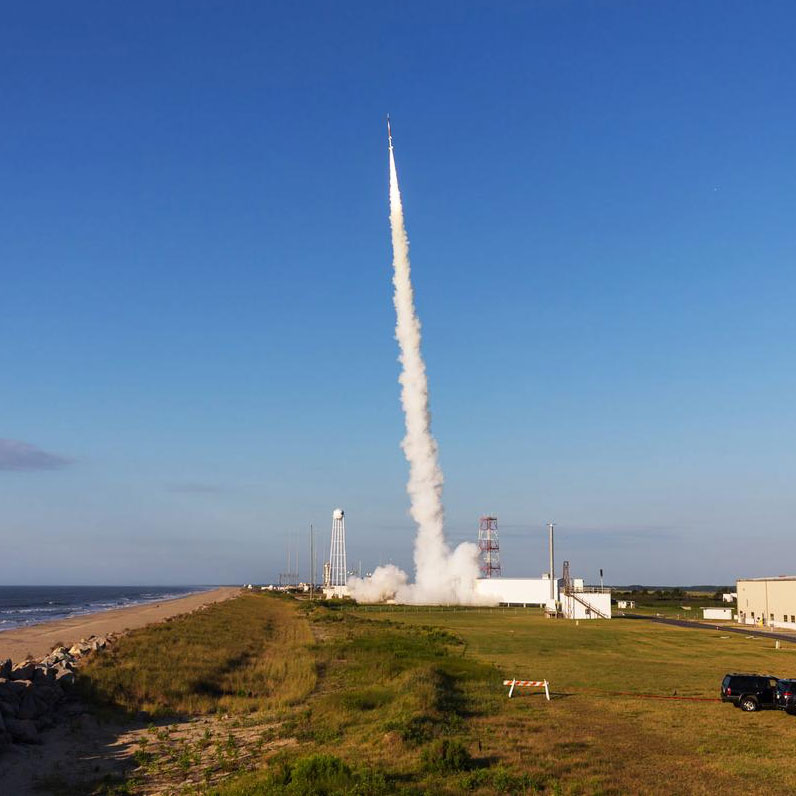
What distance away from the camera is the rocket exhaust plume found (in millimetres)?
78250

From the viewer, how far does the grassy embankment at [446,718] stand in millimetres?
18250

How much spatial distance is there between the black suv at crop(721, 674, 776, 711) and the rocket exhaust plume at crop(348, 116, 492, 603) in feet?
178

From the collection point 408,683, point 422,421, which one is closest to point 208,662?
point 408,683

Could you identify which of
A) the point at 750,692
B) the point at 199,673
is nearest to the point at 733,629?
the point at 750,692

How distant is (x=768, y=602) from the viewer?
84.1 m

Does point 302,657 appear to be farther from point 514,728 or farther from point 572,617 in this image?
point 572,617

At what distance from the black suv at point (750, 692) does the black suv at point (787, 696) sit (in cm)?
21

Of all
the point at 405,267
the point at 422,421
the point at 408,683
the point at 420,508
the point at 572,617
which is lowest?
the point at 572,617

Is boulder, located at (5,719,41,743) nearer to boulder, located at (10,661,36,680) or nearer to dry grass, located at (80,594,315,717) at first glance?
dry grass, located at (80,594,315,717)

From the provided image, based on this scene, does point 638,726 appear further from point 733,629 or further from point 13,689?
point 733,629

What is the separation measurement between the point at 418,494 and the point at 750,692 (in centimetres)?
7068

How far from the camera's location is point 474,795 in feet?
55.1

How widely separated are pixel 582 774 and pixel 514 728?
5577 millimetres

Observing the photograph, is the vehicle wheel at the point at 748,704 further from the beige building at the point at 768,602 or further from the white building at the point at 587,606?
the white building at the point at 587,606
